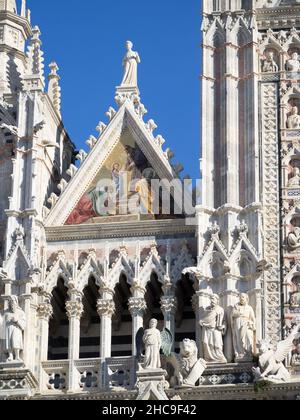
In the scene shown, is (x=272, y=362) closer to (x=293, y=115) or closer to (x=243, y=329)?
(x=243, y=329)

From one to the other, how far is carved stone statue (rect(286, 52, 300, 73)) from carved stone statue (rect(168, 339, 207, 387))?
457 cm

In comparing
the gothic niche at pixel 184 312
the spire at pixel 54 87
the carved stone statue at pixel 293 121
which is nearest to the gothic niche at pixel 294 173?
the carved stone statue at pixel 293 121

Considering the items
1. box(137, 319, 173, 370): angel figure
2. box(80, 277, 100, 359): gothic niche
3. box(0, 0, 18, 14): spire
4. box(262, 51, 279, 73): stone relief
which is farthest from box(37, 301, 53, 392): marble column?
box(0, 0, 18, 14): spire

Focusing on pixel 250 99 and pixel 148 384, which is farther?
pixel 250 99

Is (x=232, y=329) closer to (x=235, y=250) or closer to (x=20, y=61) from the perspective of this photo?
(x=235, y=250)

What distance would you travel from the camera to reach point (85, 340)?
27.1m

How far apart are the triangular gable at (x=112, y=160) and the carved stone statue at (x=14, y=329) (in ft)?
5.32

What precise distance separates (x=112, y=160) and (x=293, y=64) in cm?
285

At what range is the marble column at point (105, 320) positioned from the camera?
86.0 feet

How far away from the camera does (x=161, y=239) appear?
2680 cm

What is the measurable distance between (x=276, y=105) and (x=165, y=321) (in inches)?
140

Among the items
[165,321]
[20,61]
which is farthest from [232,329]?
[20,61]

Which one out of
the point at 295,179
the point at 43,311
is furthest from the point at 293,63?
the point at 43,311

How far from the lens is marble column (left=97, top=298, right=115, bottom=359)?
86.0 ft
